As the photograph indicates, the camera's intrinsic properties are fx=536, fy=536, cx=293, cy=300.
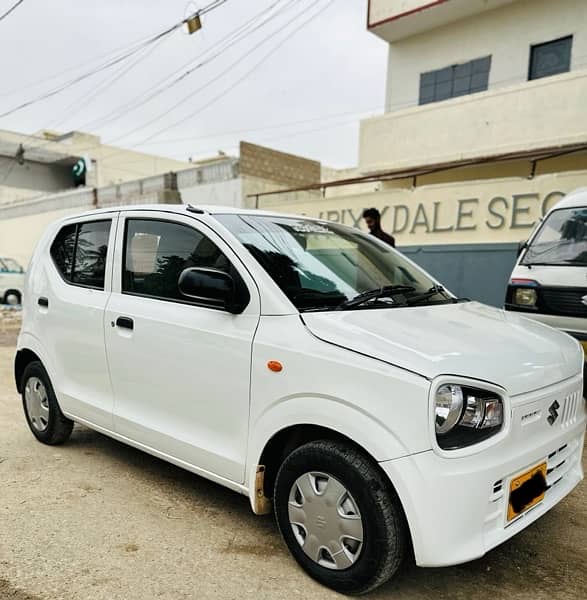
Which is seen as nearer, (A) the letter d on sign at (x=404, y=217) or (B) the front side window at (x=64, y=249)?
(B) the front side window at (x=64, y=249)

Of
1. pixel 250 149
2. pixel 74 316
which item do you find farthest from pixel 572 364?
pixel 250 149

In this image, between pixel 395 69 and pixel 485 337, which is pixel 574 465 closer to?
pixel 485 337

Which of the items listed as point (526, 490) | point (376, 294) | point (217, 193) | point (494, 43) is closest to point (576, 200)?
point (376, 294)

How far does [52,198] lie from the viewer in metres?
20.2

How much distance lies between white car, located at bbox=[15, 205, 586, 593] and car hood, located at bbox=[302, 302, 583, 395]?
0.03ft

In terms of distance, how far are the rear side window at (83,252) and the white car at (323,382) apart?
0.07ft

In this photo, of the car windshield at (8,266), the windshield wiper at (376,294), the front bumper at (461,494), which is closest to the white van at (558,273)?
the windshield wiper at (376,294)

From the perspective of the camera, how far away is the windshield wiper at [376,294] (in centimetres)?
260

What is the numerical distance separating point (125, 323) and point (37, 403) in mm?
1512

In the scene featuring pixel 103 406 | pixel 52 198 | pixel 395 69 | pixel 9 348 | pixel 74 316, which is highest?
pixel 395 69

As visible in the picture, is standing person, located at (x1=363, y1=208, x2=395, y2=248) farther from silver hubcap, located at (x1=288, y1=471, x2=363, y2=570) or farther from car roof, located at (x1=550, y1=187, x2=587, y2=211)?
silver hubcap, located at (x1=288, y1=471, x2=363, y2=570)

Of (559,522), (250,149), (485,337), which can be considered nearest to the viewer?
(485,337)

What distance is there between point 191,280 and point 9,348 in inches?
294

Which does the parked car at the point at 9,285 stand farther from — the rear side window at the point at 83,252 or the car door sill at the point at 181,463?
the car door sill at the point at 181,463
